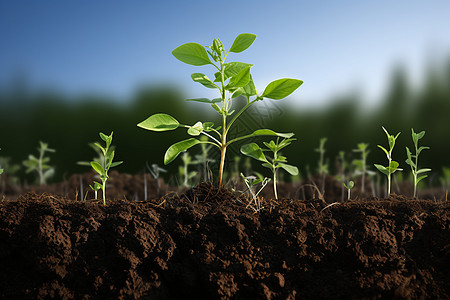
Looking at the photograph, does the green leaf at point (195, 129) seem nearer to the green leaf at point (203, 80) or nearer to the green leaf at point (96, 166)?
the green leaf at point (203, 80)

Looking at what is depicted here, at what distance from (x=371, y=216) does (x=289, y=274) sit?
475 mm

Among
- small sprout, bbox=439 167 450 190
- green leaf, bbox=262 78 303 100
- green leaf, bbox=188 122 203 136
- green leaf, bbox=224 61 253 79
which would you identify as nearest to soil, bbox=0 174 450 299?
green leaf, bbox=188 122 203 136

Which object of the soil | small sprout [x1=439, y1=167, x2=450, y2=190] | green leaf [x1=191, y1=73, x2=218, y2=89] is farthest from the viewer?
small sprout [x1=439, y1=167, x2=450, y2=190]

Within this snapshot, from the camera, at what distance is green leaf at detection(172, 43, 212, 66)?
165 cm

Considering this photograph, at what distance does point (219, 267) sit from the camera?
1.46 meters

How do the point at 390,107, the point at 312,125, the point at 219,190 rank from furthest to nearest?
the point at 390,107 → the point at 312,125 → the point at 219,190

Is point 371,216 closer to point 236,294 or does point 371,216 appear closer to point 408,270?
point 408,270

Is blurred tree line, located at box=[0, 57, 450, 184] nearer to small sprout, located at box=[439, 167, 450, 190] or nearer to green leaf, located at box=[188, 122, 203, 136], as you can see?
small sprout, located at box=[439, 167, 450, 190]

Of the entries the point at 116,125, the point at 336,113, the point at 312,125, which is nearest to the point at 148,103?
the point at 116,125

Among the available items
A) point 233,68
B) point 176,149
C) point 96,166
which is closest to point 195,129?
point 176,149

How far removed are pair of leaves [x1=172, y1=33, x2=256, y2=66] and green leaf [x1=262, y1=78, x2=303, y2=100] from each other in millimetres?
230

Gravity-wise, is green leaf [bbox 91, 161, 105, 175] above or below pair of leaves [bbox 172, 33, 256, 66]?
below

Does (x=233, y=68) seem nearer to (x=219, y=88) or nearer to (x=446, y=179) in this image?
(x=219, y=88)

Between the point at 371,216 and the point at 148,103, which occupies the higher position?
the point at 148,103
